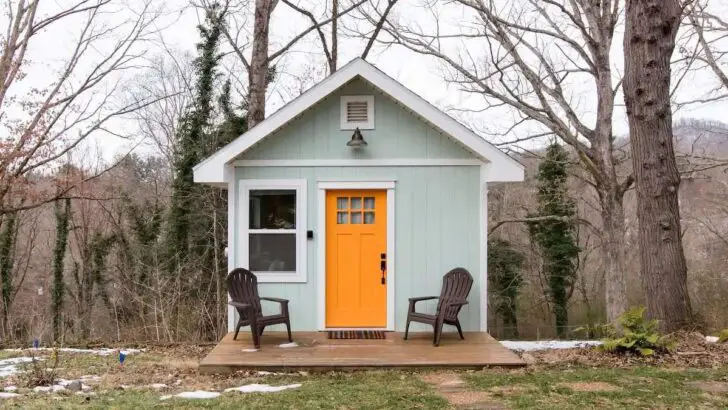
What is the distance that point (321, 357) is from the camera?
21.8 ft

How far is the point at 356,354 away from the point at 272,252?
79.7 inches

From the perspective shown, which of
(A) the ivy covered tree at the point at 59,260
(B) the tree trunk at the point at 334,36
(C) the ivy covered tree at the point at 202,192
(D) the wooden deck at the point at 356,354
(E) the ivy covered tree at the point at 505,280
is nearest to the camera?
(D) the wooden deck at the point at 356,354

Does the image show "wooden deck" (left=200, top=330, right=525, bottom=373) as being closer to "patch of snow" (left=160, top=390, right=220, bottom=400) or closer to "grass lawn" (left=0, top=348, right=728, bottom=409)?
"grass lawn" (left=0, top=348, right=728, bottom=409)

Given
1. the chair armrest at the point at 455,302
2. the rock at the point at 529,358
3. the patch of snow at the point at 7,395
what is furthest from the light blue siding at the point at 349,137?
the patch of snow at the point at 7,395

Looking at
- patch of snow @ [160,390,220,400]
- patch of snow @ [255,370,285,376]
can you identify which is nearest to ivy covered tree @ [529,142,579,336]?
patch of snow @ [255,370,285,376]

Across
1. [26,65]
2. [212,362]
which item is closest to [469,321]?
[212,362]

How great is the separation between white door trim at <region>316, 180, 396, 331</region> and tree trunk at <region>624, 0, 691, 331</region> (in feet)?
9.91

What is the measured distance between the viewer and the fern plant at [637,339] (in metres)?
6.66

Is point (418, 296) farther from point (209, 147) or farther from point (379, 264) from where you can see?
point (209, 147)

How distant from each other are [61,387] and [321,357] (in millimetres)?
2502

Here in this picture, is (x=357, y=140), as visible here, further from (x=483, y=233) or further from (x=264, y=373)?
(x=264, y=373)

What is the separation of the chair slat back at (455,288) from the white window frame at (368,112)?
7.07 feet

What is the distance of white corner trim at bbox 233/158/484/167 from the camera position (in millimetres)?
8125

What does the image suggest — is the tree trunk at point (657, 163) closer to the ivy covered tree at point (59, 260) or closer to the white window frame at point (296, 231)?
the white window frame at point (296, 231)
